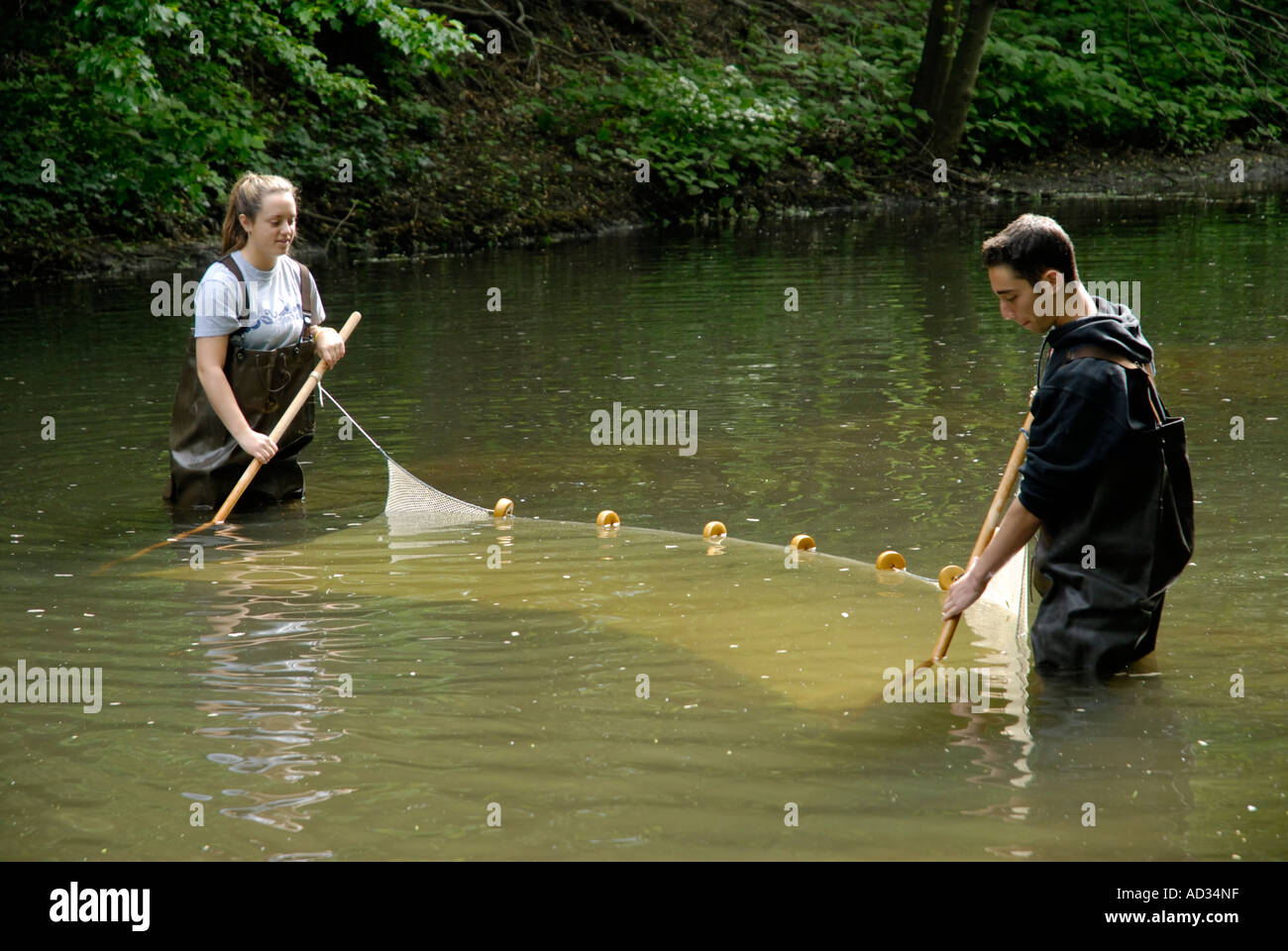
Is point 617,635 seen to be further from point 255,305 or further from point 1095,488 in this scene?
point 255,305

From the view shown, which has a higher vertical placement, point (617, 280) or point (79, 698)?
point (617, 280)

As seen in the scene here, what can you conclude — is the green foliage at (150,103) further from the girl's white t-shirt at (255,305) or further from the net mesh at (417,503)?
the net mesh at (417,503)

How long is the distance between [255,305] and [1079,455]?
395 centimetres

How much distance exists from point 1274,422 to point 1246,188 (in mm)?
18755

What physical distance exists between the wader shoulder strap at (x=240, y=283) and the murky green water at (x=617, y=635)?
1.04m

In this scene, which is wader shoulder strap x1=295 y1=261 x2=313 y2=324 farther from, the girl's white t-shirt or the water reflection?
the water reflection

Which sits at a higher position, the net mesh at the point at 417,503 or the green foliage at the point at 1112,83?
the green foliage at the point at 1112,83

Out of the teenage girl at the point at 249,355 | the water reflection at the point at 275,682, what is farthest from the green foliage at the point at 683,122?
the water reflection at the point at 275,682

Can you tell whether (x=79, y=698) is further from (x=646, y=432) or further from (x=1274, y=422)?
(x=1274, y=422)

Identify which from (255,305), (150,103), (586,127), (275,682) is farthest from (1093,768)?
(586,127)

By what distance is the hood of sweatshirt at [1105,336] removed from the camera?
404 cm

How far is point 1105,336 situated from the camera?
159 inches

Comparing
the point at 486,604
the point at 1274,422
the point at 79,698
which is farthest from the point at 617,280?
the point at 79,698

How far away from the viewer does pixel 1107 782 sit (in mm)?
3842
